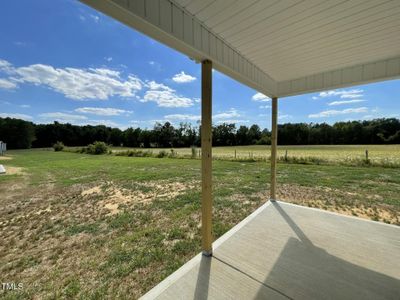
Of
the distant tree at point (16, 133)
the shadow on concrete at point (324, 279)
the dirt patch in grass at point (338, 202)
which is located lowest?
the shadow on concrete at point (324, 279)

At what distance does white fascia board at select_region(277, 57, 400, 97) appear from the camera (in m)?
2.41

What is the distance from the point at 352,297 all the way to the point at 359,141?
25.5 m

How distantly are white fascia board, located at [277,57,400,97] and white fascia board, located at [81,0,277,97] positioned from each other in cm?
146

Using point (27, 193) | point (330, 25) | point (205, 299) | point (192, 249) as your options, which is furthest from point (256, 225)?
point (27, 193)

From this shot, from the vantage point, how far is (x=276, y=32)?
172 centimetres

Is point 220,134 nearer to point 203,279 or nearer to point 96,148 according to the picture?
point 96,148

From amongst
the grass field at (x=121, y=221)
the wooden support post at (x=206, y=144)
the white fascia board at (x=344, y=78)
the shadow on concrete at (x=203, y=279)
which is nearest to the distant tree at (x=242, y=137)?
the grass field at (x=121, y=221)

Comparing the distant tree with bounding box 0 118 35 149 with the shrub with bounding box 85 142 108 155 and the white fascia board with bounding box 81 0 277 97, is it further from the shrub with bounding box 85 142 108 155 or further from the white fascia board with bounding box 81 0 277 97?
the shrub with bounding box 85 142 108 155

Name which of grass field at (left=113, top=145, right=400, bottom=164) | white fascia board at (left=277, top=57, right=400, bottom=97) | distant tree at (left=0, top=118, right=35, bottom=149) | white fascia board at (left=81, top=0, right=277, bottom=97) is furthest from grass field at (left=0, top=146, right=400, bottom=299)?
grass field at (left=113, top=145, right=400, bottom=164)

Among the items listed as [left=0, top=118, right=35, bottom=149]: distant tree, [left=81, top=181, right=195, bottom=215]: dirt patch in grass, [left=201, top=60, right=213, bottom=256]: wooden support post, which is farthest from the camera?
[left=0, top=118, right=35, bottom=149]: distant tree

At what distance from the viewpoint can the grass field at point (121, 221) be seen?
1745 millimetres

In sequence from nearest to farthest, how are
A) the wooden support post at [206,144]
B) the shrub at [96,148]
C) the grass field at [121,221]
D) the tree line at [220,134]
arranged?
1. the grass field at [121,221]
2. the wooden support post at [206,144]
3. the tree line at [220,134]
4. the shrub at [96,148]

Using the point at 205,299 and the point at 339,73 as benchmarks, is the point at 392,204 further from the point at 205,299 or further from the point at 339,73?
the point at 205,299

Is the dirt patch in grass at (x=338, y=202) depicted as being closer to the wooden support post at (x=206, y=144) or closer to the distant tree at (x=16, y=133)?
the wooden support post at (x=206, y=144)
